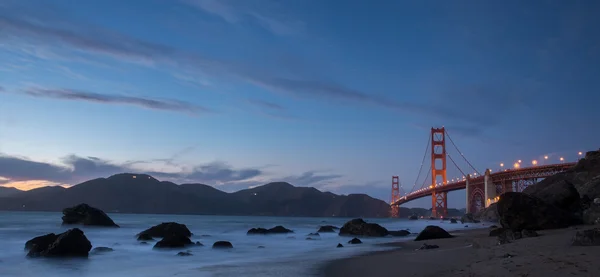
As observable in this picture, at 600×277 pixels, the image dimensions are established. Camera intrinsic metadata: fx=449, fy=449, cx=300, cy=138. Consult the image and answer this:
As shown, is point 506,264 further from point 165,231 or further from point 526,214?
point 165,231

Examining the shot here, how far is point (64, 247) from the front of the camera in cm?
1477

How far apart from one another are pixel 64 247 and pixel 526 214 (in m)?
15.9

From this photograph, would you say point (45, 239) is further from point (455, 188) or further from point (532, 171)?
point (455, 188)

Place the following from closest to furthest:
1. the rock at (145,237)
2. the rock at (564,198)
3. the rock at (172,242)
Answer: the rock at (564,198)
the rock at (172,242)
the rock at (145,237)

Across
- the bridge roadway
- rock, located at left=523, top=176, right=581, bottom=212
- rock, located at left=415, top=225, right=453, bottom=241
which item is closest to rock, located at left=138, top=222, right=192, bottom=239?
rock, located at left=415, top=225, right=453, bottom=241

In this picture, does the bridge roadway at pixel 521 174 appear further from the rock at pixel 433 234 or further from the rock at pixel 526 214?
the rock at pixel 526 214

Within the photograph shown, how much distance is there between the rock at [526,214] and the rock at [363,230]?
45.2ft

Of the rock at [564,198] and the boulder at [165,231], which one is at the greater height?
the rock at [564,198]

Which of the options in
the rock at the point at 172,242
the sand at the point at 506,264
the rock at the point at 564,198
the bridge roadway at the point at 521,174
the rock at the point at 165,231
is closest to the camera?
the sand at the point at 506,264

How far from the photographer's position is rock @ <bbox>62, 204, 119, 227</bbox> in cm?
4212

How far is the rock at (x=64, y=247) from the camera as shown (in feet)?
48.1

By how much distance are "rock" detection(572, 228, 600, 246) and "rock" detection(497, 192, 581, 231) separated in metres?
7.06

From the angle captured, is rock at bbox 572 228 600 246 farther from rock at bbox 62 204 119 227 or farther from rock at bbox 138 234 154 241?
rock at bbox 62 204 119 227

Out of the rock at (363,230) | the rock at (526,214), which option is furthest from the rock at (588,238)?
the rock at (363,230)
